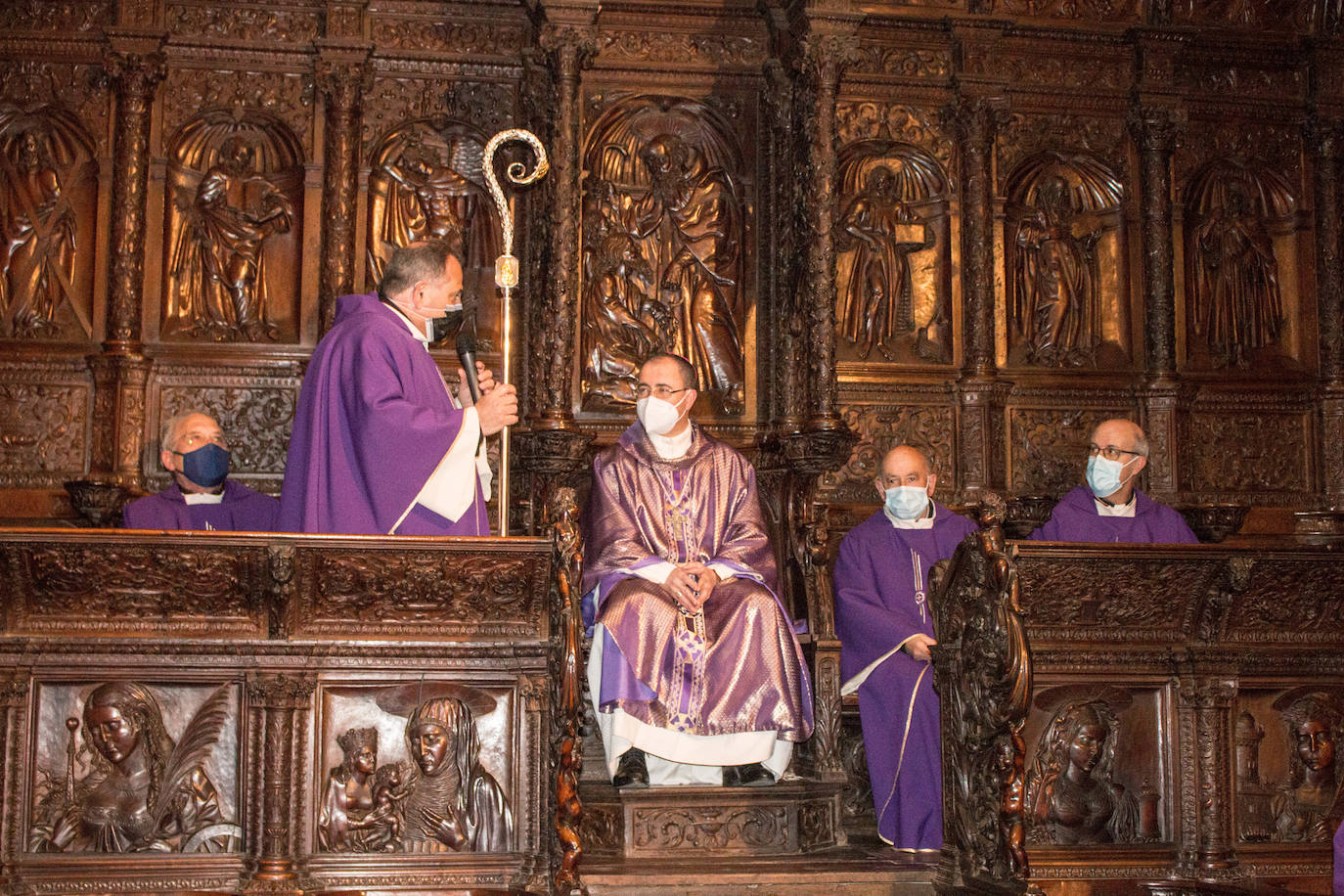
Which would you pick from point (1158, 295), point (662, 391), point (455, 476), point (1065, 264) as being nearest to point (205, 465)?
point (455, 476)

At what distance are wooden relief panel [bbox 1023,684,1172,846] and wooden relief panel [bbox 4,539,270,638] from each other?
11.4 feet

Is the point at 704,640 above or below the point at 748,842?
above

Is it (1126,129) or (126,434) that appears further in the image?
(1126,129)

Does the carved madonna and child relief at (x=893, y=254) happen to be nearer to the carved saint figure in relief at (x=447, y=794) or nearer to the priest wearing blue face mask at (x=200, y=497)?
the priest wearing blue face mask at (x=200, y=497)

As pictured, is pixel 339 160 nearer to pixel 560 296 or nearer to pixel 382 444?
pixel 560 296

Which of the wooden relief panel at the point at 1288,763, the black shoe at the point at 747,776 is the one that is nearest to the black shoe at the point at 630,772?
the black shoe at the point at 747,776

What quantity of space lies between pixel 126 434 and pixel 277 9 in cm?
291

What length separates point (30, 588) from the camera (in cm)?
608

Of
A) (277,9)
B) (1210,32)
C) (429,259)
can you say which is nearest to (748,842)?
(429,259)

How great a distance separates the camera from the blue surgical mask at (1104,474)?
8.65 metres

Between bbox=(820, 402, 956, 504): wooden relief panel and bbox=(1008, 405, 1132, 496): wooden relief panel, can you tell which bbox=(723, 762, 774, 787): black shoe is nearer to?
bbox=(820, 402, 956, 504): wooden relief panel

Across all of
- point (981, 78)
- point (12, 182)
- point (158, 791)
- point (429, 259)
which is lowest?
point (158, 791)

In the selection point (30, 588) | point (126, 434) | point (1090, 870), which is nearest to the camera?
point (30, 588)

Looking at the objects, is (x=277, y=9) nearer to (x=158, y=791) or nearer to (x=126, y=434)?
(x=126, y=434)
